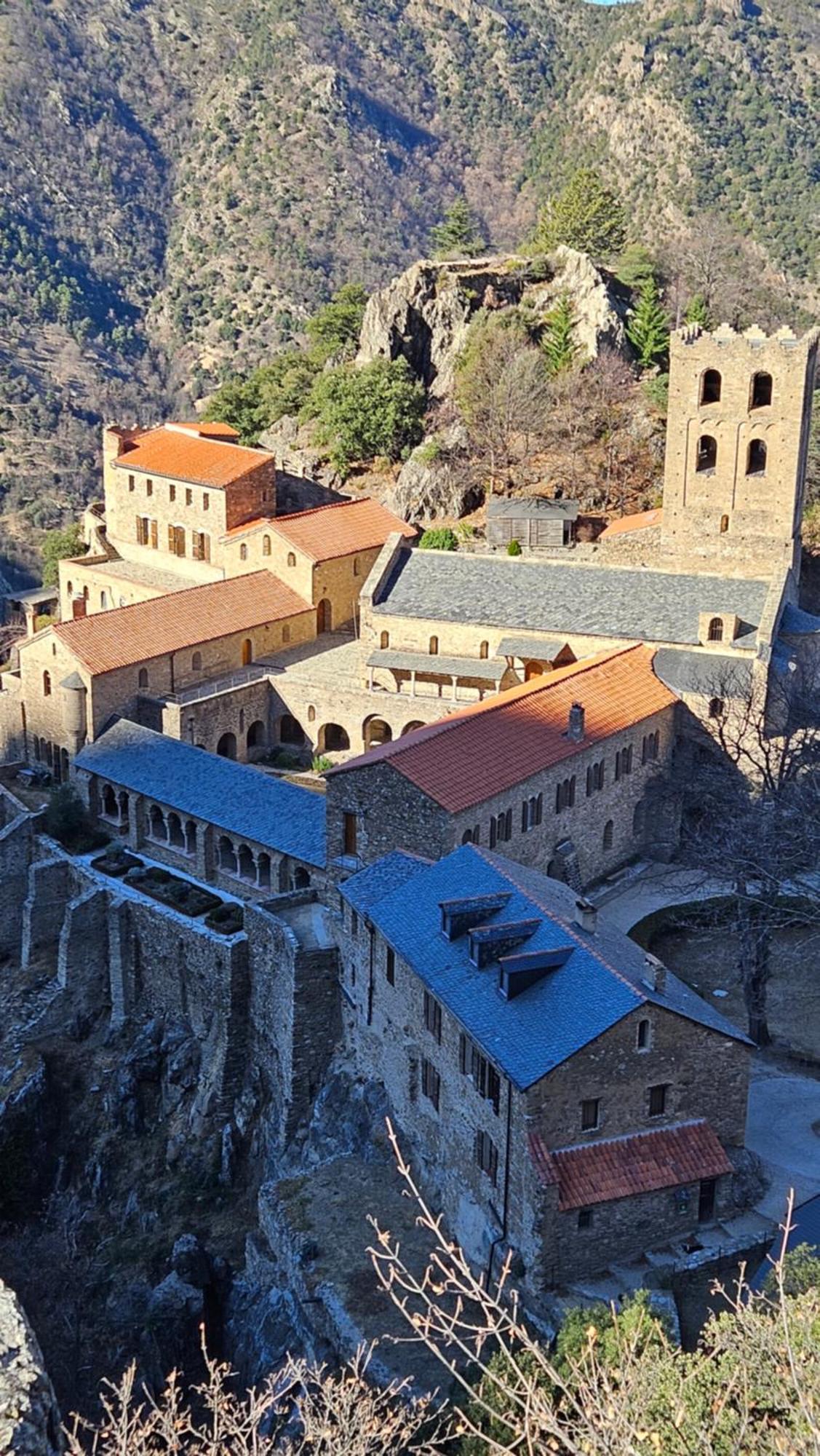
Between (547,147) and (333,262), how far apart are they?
23.1 meters

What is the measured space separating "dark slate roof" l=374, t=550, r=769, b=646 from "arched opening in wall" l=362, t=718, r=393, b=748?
162 inches

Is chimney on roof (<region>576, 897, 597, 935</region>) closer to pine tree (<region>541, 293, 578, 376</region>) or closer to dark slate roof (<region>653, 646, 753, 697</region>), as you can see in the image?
dark slate roof (<region>653, 646, 753, 697</region>)

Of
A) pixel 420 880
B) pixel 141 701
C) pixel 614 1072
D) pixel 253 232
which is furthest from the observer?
pixel 253 232

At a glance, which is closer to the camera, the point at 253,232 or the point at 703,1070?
the point at 703,1070

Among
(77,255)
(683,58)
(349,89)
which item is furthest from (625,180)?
(77,255)

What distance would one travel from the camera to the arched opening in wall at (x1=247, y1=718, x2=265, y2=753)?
60219 millimetres

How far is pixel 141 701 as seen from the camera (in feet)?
194

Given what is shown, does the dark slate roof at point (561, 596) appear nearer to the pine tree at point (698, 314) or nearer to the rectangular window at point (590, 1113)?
the pine tree at point (698, 314)

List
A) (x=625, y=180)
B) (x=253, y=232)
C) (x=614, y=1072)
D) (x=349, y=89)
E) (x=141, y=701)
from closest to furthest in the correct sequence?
(x=614, y=1072) < (x=141, y=701) < (x=625, y=180) < (x=253, y=232) < (x=349, y=89)

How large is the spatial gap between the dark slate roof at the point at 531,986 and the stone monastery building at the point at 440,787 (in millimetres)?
78

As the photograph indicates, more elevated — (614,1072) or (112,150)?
(112,150)

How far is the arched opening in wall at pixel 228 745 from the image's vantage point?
59156mm

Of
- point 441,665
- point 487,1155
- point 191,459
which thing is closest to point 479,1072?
point 487,1155

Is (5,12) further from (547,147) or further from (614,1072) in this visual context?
(614,1072)
